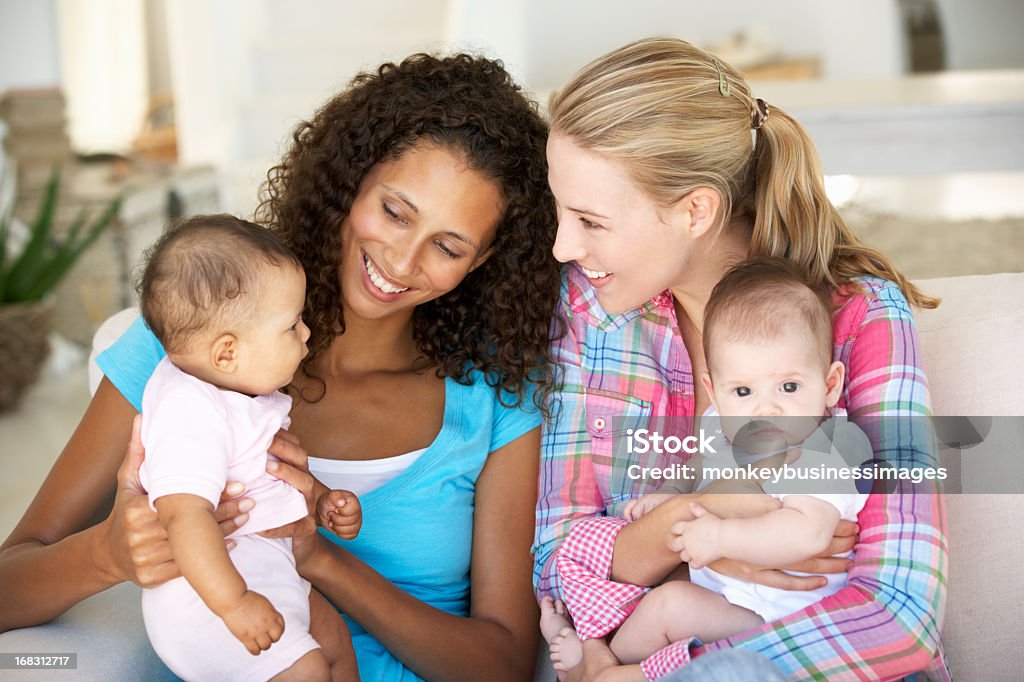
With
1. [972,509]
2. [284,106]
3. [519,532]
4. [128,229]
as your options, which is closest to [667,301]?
[519,532]

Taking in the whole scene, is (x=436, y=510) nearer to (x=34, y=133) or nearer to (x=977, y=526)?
(x=977, y=526)

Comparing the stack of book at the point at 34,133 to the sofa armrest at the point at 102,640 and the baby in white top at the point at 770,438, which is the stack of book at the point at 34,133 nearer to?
the sofa armrest at the point at 102,640

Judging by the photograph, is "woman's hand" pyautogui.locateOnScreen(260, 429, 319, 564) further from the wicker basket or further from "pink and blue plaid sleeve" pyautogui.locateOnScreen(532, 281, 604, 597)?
the wicker basket

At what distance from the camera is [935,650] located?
55.2 inches

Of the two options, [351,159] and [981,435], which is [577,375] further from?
[981,435]

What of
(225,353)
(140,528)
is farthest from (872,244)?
(140,528)

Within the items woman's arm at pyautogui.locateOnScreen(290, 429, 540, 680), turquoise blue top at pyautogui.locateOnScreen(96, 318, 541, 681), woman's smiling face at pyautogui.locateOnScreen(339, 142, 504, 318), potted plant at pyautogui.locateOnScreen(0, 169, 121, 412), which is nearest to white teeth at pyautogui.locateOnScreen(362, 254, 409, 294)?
woman's smiling face at pyautogui.locateOnScreen(339, 142, 504, 318)

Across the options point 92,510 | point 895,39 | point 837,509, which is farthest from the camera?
point 895,39

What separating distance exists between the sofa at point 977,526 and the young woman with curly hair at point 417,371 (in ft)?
0.66

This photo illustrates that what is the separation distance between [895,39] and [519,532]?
5994mm

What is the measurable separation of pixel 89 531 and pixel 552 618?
0.72 meters

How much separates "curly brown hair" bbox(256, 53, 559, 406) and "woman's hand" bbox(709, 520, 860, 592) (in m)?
0.51

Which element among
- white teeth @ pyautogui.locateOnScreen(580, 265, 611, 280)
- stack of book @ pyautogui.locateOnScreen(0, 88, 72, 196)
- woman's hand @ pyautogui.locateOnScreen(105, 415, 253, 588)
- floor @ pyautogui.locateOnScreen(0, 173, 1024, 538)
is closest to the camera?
woman's hand @ pyautogui.locateOnScreen(105, 415, 253, 588)

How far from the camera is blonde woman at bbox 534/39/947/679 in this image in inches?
53.6
